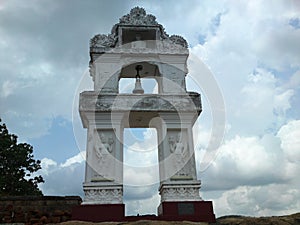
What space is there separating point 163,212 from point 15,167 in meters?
15.9

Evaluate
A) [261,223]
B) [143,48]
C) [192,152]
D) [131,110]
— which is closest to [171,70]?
[143,48]

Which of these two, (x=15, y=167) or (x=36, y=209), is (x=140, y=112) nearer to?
(x=36, y=209)

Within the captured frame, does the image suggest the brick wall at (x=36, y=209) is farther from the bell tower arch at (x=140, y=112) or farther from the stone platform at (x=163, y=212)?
the bell tower arch at (x=140, y=112)

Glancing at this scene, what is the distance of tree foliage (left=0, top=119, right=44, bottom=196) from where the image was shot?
2269 cm

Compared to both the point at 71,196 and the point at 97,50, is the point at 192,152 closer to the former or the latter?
the point at 71,196

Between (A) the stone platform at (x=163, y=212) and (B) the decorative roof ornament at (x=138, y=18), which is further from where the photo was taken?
(B) the decorative roof ornament at (x=138, y=18)

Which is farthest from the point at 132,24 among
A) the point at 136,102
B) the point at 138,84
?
the point at 136,102

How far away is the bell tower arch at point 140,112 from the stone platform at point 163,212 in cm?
3

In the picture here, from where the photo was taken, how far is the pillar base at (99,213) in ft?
34.8

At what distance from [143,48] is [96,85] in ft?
8.18

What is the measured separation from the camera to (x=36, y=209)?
10734 mm

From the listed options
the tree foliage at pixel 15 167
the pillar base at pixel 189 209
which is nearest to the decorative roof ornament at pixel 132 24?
the pillar base at pixel 189 209

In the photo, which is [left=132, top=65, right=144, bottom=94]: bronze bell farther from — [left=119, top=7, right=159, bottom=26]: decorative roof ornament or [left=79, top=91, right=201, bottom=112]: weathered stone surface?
[left=119, top=7, right=159, bottom=26]: decorative roof ornament

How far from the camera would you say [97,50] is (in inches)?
543
